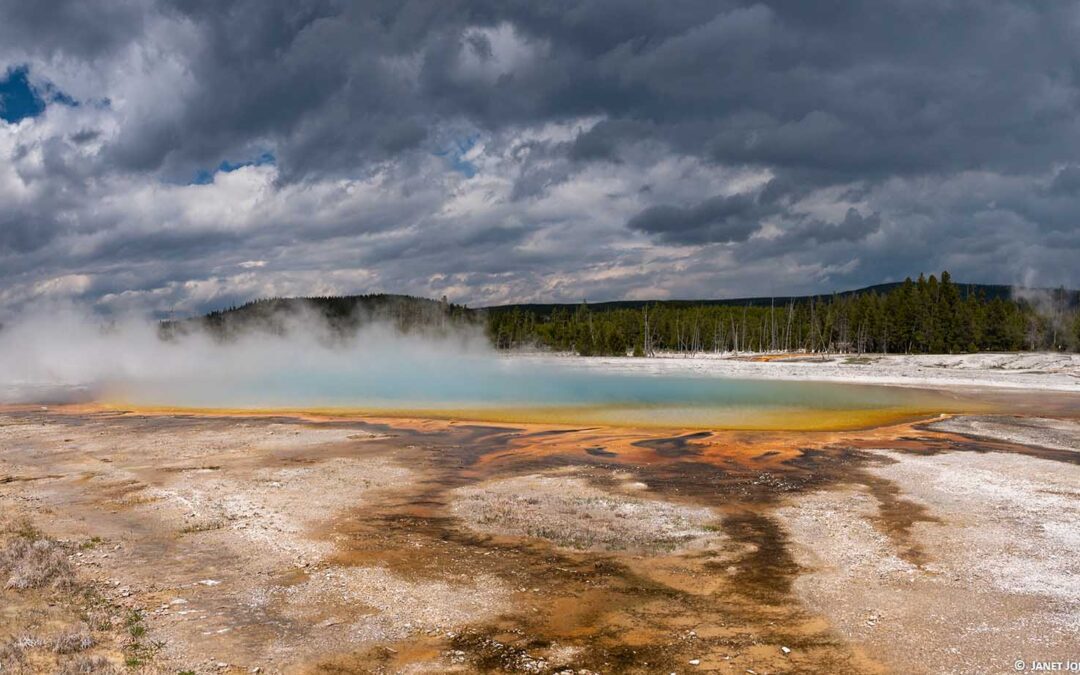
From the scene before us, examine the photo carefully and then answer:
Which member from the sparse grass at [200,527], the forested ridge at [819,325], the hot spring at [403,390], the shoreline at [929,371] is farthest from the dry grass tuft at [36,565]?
the forested ridge at [819,325]

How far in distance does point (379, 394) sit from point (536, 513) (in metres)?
31.6

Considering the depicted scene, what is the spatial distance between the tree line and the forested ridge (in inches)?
6.0

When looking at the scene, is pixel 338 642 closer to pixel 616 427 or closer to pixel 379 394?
pixel 616 427

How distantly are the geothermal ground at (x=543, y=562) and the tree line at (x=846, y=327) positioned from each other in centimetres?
7310

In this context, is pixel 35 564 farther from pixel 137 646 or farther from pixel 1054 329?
pixel 1054 329

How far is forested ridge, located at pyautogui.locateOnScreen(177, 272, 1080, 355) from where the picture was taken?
277 feet

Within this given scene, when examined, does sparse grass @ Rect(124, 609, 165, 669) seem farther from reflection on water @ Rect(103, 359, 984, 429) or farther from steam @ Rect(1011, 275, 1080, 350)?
steam @ Rect(1011, 275, 1080, 350)

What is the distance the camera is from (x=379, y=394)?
143 feet

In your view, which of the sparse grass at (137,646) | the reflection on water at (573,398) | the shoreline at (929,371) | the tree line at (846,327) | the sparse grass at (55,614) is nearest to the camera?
the sparse grass at (55,614)

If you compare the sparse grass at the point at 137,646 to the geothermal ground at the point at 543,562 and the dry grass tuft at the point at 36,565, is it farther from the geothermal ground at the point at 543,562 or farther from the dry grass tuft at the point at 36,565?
the dry grass tuft at the point at 36,565

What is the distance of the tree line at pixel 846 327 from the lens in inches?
3312

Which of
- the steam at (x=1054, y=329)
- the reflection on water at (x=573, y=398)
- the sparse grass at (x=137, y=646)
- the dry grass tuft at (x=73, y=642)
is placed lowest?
the reflection on water at (x=573, y=398)

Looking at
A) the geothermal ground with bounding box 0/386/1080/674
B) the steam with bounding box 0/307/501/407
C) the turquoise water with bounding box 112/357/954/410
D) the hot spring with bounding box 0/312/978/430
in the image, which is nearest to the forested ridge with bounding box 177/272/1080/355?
Result: the steam with bounding box 0/307/501/407

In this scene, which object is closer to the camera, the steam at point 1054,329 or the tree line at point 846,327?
the tree line at point 846,327
